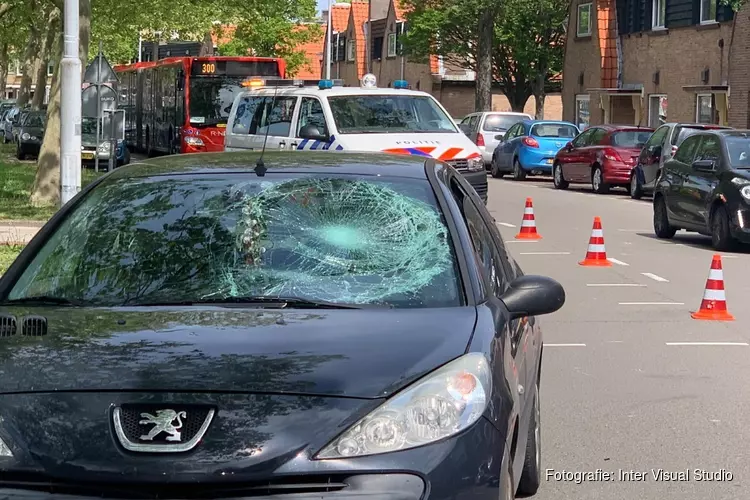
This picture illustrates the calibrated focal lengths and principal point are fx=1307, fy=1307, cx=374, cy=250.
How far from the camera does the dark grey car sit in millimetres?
41875

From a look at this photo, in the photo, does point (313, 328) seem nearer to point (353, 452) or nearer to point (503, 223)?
point (353, 452)

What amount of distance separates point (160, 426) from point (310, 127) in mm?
13571

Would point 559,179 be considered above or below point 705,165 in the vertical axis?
below

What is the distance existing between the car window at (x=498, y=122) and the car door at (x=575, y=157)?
812cm

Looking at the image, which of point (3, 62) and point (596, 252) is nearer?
point (596, 252)

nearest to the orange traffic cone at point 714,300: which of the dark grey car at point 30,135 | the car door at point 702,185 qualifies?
the car door at point 702,185

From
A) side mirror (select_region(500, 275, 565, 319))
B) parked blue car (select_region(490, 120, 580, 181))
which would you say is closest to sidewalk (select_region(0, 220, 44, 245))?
side mirror (select_region(500, 275, 565, 319))

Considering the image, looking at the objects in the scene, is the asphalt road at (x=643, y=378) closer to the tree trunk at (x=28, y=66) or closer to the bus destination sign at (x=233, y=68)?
the bus destination sign at (x=233, y=68)

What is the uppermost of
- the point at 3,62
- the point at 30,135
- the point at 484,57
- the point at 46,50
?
the point at 3,62


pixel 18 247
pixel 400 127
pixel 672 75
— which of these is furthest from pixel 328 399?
pixel 672 75

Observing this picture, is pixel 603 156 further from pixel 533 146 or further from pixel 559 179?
pixel 533 146

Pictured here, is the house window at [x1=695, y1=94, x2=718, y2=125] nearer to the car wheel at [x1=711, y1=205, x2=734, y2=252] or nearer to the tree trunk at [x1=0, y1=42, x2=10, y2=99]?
the car wheel at [x1=711, y1=205, x2=734, y2=252]

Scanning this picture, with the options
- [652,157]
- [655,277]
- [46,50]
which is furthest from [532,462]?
[46,50]

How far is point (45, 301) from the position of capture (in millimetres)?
4770
